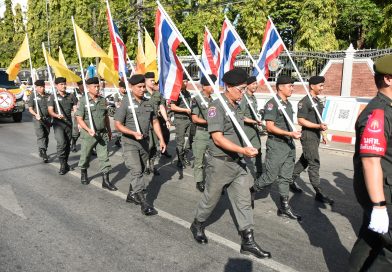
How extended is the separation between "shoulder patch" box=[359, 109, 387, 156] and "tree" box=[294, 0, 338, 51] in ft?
70.1

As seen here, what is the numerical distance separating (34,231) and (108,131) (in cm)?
265

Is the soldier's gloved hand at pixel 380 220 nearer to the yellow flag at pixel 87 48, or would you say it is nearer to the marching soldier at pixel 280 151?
the marching soldier at pixel 280 151

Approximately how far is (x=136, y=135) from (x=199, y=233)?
170cm

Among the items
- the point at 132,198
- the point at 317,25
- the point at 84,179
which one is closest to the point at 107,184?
the point at 84,179

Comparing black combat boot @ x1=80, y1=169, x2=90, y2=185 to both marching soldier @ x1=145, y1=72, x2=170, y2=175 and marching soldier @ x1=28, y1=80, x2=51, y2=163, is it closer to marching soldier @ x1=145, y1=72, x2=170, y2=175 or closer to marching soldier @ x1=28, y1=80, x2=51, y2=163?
marching soldier @ x1=145, y1=72, x2=170, y2=175

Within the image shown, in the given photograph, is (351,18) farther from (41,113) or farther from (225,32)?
(41,113)

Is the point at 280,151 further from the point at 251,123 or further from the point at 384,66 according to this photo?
the point at 384,66

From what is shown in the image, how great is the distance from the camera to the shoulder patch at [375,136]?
87.5 inches

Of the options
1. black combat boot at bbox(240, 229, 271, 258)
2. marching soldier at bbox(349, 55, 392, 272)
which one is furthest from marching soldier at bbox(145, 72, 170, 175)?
marching soldier at bbox(349, 55, 392, 272)

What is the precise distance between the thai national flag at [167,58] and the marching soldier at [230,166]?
1.73 m

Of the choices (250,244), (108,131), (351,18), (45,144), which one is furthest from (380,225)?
(351,18)

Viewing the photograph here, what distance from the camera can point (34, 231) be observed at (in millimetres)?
4398

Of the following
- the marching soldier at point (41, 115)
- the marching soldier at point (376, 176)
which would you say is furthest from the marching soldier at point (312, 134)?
the marching soldier at point (41, 115)

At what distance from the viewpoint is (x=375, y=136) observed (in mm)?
2227
